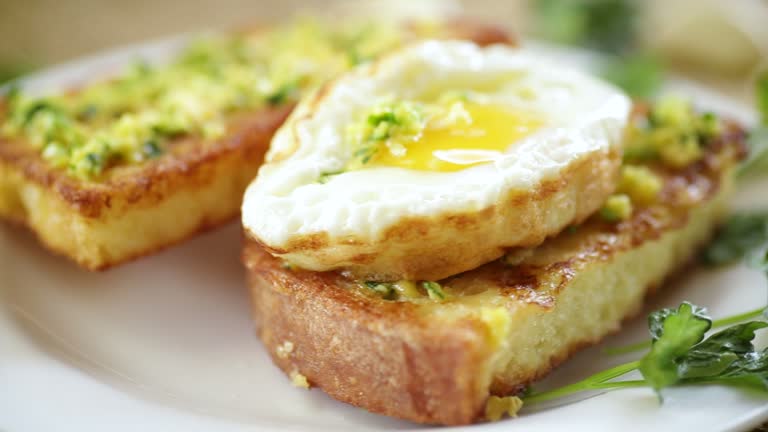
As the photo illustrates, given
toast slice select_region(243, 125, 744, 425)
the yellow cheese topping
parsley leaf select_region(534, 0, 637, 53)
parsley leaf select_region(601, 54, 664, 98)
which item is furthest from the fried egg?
parsley leaf select_region(534, 0, 637, 53)

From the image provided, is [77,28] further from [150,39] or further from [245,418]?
[245,418]

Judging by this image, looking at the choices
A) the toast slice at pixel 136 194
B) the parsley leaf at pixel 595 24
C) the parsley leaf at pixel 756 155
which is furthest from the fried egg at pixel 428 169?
the parsley leaf at pixel 595 24

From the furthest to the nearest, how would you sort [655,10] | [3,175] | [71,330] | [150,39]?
[150,39]
[655,10]
[3,175]
[71,330]

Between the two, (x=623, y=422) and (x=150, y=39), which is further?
(x=150, y=39)

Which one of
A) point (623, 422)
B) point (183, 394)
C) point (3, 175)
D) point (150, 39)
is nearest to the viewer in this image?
point (623, 422)

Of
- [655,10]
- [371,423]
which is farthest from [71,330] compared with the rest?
[655,10]

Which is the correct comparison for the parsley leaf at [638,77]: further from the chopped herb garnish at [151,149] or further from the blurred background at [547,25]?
the chopped herb garnish at [151,149]

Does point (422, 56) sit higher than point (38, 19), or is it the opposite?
point (422, 56)
